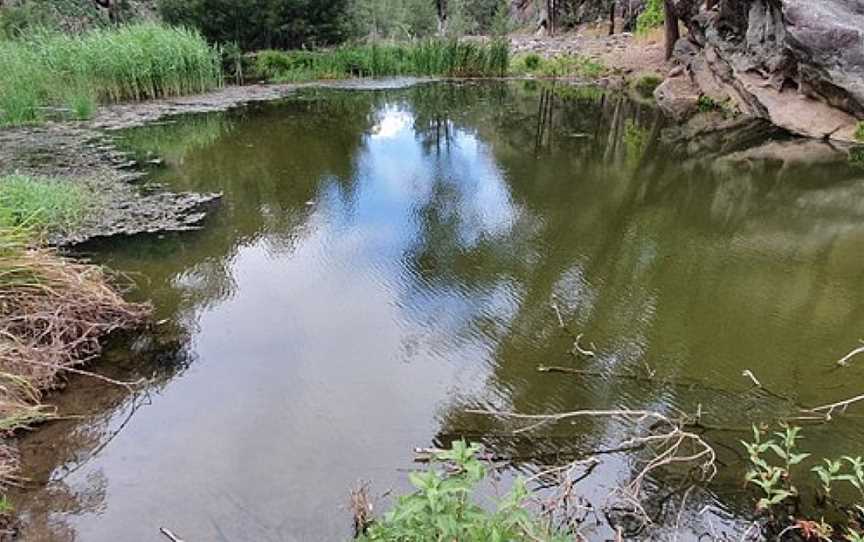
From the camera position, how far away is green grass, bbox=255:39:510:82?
50.4 ft

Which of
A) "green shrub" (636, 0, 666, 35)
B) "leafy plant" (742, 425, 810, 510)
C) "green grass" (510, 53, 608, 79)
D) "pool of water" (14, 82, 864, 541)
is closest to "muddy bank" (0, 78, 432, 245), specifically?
"pool of water" (14, 82, 864, 541)

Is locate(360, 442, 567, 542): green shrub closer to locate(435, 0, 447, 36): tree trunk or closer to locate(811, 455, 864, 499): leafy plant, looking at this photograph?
locate(811, 455, 864, 499): leafy plant

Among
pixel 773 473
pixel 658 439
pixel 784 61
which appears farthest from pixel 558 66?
pixel 773 473

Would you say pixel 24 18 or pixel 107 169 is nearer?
pixel 107 169

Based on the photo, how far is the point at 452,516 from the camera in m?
1.80

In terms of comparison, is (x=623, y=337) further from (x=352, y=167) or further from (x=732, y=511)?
(x=352, y=167)

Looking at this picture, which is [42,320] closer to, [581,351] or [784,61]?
[581,351]

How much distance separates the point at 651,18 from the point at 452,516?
17.9m

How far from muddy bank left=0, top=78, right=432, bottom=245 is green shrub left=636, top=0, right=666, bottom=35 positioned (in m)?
11.6

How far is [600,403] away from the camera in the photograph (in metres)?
3.40

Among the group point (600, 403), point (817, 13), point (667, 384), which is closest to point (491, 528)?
point (600, 403)

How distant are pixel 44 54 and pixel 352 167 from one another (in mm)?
5411

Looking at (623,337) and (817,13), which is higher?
(817,13)

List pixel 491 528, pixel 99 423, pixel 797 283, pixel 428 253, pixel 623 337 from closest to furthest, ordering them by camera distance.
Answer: pixel 491 528, pixel 99 423, pixel 623 337, pixel 797 283, pixel 428 253
